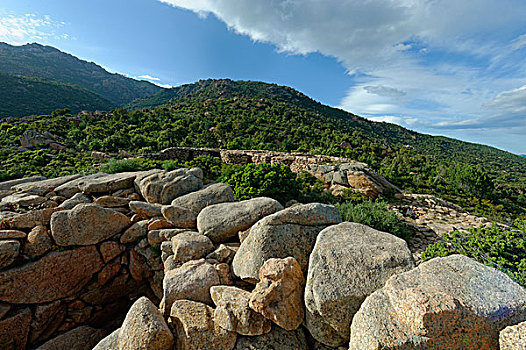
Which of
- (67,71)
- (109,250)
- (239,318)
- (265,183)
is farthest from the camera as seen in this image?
(67,71)

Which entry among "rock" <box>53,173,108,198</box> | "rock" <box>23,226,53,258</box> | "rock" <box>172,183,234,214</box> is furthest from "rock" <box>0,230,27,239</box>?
"rock" <box>172,183,234,214</box>

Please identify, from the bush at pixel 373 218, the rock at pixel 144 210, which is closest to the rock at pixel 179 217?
the rock at pixel 144 210

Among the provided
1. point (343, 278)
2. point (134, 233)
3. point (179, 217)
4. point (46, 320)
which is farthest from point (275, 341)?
point (46, 320)

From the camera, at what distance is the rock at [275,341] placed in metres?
2.71

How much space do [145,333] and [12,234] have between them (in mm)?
4097

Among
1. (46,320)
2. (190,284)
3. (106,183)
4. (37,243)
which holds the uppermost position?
(106,183)

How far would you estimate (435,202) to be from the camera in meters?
10.1

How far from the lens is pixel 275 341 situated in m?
2.76

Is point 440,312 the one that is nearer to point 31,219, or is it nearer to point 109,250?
point 109,250

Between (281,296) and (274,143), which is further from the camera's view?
(274,143)

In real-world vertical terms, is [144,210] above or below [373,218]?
below

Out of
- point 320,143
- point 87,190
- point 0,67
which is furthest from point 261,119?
point 0,67

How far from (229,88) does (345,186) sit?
74.7 meters

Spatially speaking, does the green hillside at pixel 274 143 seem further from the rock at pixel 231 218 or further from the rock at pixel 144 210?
the rock at pixel 231 218
